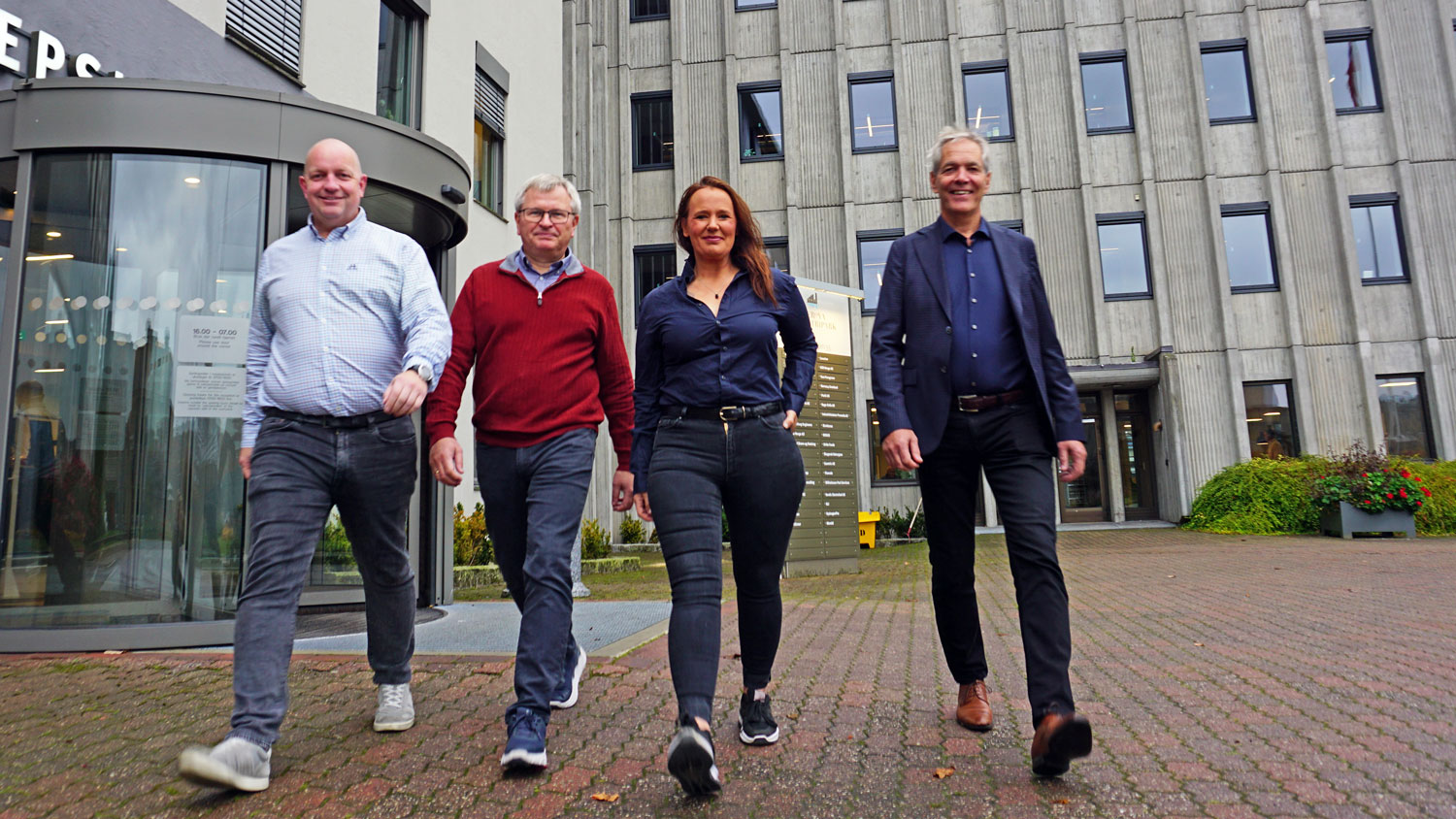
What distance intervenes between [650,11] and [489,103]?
10163 millimetres

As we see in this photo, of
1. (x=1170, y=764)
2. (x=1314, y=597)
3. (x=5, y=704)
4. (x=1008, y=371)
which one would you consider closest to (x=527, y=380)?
(x=1008, y=371)

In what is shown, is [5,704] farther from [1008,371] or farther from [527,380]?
[1008,371]

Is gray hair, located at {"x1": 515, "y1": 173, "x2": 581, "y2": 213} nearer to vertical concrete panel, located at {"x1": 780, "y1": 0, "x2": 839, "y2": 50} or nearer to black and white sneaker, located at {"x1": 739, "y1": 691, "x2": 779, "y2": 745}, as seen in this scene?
black and white sneaker, located at {"x1": 739, "y1": 691, "x2": 779, "y2": 745}

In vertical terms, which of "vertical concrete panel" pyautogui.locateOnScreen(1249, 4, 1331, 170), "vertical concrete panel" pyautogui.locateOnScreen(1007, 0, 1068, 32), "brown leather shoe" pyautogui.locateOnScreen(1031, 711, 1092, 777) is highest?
"vertical concrete panel" pyautogui.locateOnScreen(1007, 0, 1068, 32)

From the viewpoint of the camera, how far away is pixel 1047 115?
63.5 feet

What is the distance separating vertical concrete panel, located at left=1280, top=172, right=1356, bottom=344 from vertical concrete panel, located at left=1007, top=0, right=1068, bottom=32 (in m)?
5.80

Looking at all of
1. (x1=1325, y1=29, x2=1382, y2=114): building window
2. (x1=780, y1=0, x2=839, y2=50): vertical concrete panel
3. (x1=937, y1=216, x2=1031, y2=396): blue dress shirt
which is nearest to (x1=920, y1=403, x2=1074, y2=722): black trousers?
(x1=937, y1=216, x2=1031, y2=396): blue dress shirt

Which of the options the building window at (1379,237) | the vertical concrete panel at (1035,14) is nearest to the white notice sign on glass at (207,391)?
the vertical concrete panel at (1035,14)

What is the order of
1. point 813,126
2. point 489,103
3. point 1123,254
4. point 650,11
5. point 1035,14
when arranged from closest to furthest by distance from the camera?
1. point 489,103
2. point 1123,254
3. point 1035,14
4. point 813,126
5. point 650,11

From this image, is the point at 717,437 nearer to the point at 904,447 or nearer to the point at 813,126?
the point at 904,447

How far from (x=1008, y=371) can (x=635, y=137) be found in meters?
19.1

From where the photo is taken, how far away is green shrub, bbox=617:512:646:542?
1816 cm

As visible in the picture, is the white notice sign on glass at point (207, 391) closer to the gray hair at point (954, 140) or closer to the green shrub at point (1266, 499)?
the gray hair at point (954, 140)

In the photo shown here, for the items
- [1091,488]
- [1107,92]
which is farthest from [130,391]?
[1107,92]
